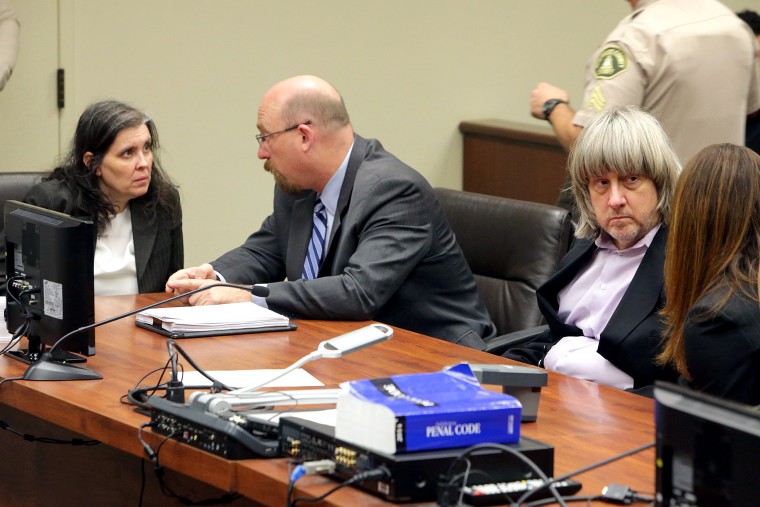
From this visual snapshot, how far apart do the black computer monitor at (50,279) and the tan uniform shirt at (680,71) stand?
6.13 ft

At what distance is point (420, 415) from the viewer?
1.75 m

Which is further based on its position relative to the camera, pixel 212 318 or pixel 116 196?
A: pixel 116 196

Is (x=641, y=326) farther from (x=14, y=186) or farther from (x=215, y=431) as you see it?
(x=14, y=186)

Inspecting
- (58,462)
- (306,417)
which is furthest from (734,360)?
(58,462)

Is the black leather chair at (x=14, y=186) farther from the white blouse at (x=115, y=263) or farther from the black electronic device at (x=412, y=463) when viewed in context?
the black electronic device at (x=412, y=463)

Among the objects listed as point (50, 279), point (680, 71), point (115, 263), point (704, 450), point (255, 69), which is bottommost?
point (115, 263)

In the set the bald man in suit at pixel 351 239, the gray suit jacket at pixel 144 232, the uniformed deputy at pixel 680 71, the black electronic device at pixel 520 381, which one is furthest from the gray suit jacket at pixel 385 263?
the black electronic device at pixel 520 381

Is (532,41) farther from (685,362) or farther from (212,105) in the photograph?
(685,362)

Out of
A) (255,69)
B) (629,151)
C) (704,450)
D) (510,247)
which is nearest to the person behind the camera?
(704,450)

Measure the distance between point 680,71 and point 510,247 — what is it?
2.61 ft

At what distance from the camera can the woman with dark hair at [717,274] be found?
7.47ft

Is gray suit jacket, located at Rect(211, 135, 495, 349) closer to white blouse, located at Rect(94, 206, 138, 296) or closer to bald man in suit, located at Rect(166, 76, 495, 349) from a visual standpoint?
bald man in suit, located at Rect(166, 76, 495, 349)

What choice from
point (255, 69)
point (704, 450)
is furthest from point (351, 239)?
point (255, 69)

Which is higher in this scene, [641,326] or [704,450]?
[704,450]
